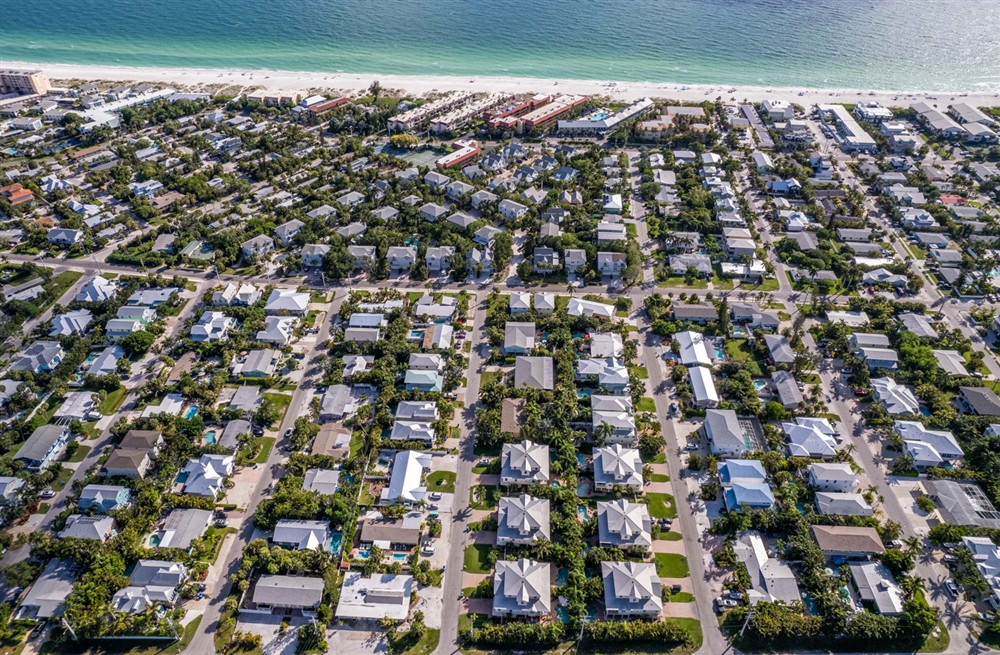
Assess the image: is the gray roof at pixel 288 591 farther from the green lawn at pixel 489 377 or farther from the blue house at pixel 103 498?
the green lawn at pixel 489 377

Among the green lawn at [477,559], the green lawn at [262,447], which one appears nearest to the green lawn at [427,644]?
the green lawn at [477,559]

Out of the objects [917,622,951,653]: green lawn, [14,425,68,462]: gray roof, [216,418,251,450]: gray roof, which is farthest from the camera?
[216,418,251,450]: gray roof

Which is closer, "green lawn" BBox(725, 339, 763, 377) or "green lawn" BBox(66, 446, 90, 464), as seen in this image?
"green lawn" BBox(66, 446, 90, 464)

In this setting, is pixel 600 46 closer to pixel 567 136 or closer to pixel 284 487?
pixel 567 136

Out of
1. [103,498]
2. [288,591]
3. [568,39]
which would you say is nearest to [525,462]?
[288,591]

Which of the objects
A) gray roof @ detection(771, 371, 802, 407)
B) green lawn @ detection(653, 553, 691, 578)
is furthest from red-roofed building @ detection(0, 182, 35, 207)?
gray roof @ detection(771, 371, 802, 407)

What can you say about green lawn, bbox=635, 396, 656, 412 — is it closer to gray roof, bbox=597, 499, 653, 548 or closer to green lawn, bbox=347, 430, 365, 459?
gray roof, bbox=597, 499, 653, 548

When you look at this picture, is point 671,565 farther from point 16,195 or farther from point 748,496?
point 16,195

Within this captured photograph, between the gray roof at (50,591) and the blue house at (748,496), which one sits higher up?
the blue house at (748,496)
